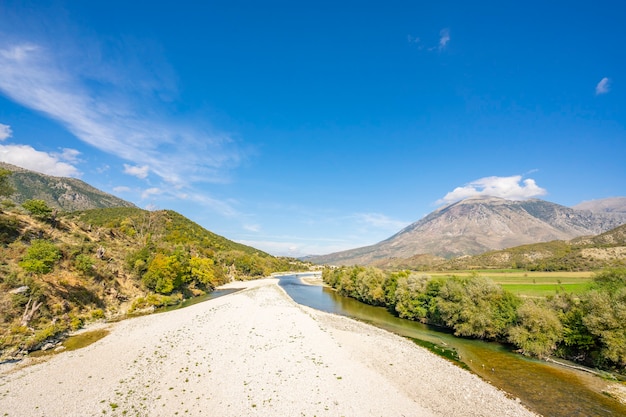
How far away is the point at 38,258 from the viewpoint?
35625 millimetres

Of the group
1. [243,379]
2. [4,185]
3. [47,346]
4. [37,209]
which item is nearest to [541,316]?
[243,379]

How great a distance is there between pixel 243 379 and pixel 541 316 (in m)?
32.1

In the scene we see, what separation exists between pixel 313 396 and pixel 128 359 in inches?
667

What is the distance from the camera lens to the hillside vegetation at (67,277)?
95.2 ft

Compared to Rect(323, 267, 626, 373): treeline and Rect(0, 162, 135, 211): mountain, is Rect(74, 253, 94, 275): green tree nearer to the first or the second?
Rect(323, 267, 626, 373): treeline

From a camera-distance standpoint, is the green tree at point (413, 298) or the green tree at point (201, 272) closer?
the green tree at point (413, 298)

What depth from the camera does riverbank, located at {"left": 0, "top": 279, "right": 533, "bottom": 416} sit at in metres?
16.5

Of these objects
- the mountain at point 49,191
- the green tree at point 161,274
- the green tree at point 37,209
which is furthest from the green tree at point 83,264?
the mountain at point 49,191

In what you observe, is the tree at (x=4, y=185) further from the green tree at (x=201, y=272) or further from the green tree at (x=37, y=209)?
the green tree at (x=201, y=272)

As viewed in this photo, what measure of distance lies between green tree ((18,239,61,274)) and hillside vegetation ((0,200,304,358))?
91mm

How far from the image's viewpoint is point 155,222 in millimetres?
133875

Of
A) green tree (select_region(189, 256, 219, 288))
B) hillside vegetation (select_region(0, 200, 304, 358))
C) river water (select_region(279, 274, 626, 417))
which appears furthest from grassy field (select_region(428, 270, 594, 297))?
green tree (select_region(189, 256, 219, 288))

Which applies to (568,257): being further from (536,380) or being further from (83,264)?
(83,264)

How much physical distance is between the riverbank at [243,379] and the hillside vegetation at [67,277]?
7.78 meters
